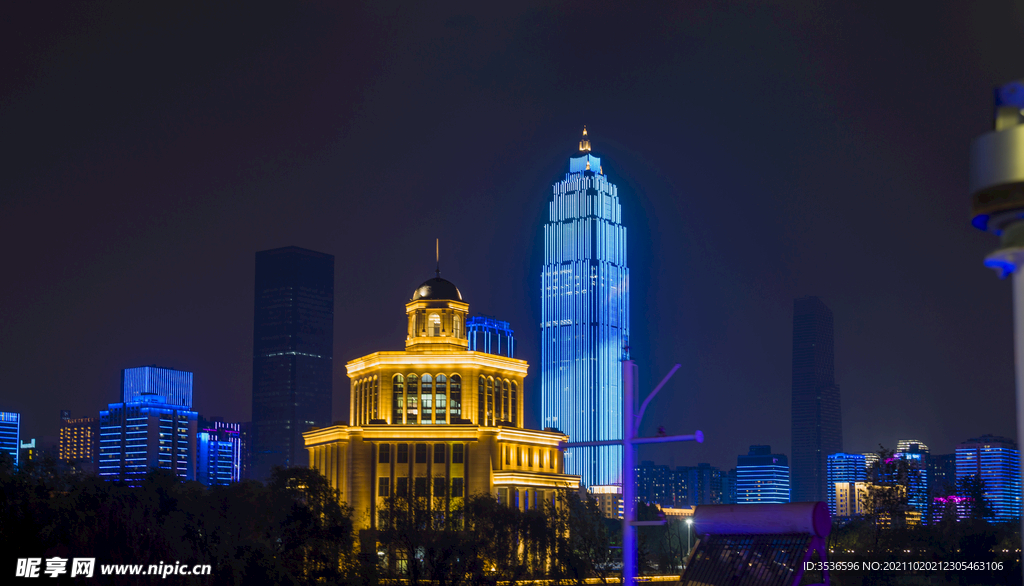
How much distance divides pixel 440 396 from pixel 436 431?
5.87m

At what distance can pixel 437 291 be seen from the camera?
128000mm

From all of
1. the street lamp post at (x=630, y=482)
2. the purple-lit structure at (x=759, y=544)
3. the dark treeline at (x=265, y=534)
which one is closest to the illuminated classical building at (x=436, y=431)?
the dark treeline at (x=265, y=534)

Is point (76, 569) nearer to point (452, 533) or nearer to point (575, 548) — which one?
point (452, 533)

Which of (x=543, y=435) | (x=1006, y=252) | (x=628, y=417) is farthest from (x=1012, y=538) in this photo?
(x=1006, y=252)

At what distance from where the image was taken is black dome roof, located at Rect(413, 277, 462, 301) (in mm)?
127812

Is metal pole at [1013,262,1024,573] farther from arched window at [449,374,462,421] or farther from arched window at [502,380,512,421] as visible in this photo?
arched window at [502,380,512,421]

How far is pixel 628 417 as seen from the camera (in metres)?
27.1

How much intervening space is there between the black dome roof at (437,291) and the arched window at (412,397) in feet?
35.3

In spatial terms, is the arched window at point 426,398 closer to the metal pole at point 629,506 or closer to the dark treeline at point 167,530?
the dark treeline at point 167,530

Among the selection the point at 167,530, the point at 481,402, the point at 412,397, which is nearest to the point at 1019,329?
the point at 167,530

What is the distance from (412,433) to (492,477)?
993 cm

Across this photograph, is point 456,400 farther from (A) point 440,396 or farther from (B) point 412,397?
(B) point 412,397

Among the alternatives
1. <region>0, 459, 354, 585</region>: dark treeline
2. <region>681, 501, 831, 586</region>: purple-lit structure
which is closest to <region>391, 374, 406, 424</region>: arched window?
<region>0, 459, 354, 585</region>: dark treeline

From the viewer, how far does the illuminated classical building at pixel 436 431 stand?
116 metres
